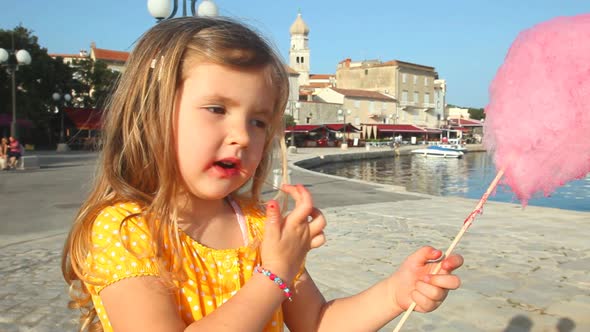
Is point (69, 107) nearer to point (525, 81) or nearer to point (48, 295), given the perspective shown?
point (48, 295)

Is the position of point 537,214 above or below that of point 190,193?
below

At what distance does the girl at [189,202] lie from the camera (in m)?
1.11

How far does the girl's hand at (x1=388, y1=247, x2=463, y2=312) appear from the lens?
1.25 m

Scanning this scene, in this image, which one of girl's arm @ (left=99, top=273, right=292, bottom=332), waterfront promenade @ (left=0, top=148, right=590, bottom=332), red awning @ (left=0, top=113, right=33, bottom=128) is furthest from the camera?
red awning @ (left=0, top=113, right=33, bottom=128)

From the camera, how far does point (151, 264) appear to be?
115 centimetres

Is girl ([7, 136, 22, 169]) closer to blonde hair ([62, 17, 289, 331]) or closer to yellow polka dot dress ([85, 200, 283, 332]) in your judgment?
blonde hair ([62, 17, 289, 331])

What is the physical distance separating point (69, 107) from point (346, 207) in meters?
31.5

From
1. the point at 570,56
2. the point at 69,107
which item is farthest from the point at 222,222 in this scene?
the point at 69,107

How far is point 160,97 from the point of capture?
3.92 ft

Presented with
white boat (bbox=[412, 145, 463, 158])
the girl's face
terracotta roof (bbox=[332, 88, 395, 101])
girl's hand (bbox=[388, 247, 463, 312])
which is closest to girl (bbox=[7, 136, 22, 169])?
the girl's face

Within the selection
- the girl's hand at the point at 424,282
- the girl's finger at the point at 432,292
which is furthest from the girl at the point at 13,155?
the girl's finger at the point at 432,292

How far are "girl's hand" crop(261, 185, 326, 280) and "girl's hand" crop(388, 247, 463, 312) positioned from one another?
344 mm

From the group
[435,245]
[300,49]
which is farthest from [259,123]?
[300,49]

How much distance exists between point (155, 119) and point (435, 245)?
4745mm
